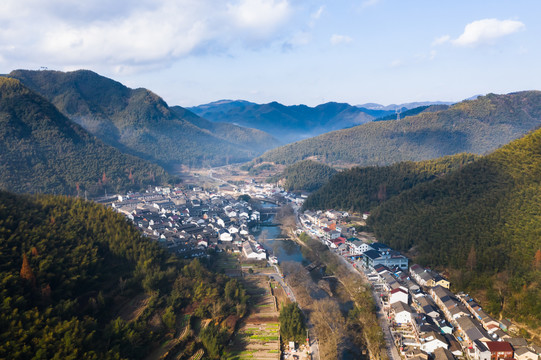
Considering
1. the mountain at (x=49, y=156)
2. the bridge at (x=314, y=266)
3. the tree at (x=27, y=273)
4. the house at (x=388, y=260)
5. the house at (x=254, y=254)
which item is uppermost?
the mountain at (x=49, y=156)

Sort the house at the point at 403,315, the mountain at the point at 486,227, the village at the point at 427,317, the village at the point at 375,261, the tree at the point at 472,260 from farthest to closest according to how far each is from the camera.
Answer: the tree at the point at 472,260 → the house at the point at 403,315 → the mountain at the point at 486,227 → the village at the point at 375,261 → the village at the point at 427,317

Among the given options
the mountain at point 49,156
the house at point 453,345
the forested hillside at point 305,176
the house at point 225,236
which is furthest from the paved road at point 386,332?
the mountain at point 49,156

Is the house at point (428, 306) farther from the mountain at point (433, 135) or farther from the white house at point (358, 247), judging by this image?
the mountain at point (433, 135)

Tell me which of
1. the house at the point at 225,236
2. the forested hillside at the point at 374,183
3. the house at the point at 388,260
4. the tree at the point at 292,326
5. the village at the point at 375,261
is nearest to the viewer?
the village at the point at 375,261

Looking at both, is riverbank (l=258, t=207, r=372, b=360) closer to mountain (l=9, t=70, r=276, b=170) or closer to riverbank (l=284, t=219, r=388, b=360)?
riverbank (l=284, t=219, r=388, b=360)

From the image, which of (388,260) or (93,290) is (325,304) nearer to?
(388,260)
